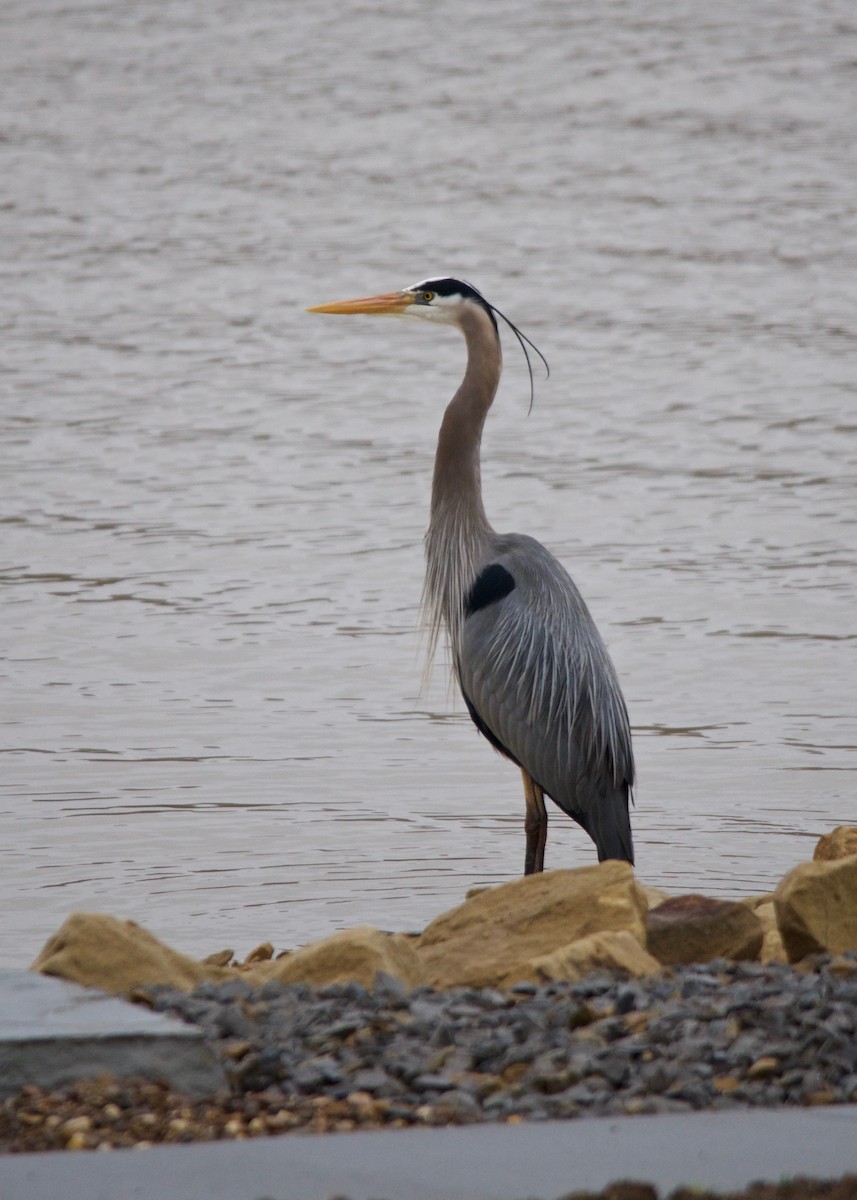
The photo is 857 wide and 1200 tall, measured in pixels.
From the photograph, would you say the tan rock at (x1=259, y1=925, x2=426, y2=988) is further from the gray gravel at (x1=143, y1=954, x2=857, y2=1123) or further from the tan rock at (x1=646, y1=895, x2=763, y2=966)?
the tan rock at (x1=646, y1=895, x2=763, y2=966)

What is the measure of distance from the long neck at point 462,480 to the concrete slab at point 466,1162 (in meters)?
3.89

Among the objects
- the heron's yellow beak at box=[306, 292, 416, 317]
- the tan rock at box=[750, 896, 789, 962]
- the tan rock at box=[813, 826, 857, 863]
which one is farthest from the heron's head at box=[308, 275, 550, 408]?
the tan rock at box=[750, 896, 789, 962]

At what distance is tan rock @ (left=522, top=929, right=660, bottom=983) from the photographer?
4359 millimetres

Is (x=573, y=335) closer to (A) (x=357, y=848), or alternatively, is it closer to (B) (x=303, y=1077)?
(A) (x=357, y=848)

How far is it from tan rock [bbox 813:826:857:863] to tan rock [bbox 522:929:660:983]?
1442 mm

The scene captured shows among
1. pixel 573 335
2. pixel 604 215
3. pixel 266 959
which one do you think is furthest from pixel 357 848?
pixel 604 215

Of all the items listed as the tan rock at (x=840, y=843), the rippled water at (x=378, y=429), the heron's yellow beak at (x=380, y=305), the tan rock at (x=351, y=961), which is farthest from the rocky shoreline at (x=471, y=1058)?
the heron's yellow beak at (x=380, y=305)

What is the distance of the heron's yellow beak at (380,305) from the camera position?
725 cm

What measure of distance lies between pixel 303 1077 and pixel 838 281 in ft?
58.0

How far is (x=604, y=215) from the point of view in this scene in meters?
24.0

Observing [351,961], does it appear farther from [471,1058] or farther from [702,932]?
[702,932]

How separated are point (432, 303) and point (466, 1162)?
4625 mm

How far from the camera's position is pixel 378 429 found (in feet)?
50.4

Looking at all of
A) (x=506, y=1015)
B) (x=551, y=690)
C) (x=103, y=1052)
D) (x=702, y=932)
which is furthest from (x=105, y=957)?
(x=551, y=690)
